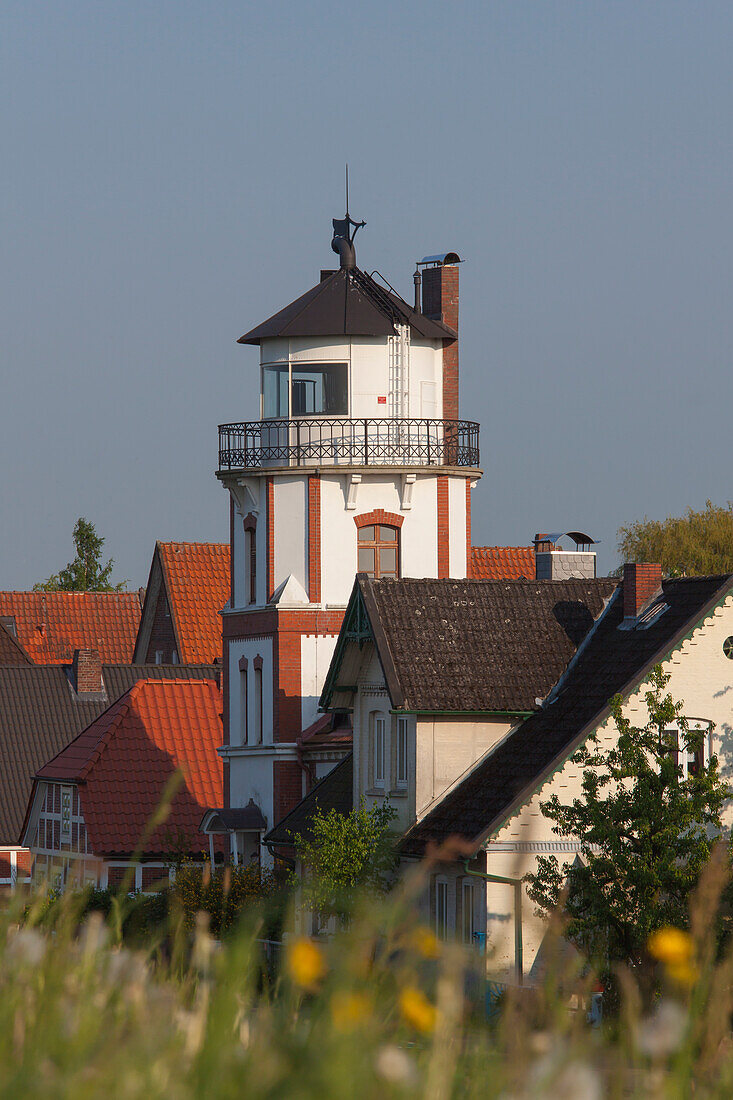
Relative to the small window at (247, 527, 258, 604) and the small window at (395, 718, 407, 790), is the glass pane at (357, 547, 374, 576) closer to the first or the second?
the small window at (247, 527, 258, 604)

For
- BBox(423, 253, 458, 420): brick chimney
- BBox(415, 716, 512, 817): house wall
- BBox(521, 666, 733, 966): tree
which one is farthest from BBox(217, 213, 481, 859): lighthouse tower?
BBox(521, 666, 733, 966): tree

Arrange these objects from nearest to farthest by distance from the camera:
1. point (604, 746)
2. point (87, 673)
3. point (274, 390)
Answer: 1. point (604, 746)
2. point (274, 390)
3. point (87, 673)

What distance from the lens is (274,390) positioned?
45875mm

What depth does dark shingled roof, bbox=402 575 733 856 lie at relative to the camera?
28938 mm

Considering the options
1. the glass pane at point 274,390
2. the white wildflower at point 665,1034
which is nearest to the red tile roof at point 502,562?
the glass pane at point 274,390

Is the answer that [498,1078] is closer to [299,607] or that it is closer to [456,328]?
[299,607]

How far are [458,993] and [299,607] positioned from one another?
39.9m

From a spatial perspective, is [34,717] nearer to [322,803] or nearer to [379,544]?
[379,544]

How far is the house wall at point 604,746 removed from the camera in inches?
1112

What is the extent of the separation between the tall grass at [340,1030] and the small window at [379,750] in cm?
2821

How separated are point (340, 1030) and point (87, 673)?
186 ft

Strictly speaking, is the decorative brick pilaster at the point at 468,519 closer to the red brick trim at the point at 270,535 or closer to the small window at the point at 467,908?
the red brick trim at the point at 270,535

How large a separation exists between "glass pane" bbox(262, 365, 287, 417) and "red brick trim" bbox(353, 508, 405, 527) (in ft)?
10.7

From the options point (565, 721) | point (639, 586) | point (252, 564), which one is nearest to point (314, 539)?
point (252, 564)
